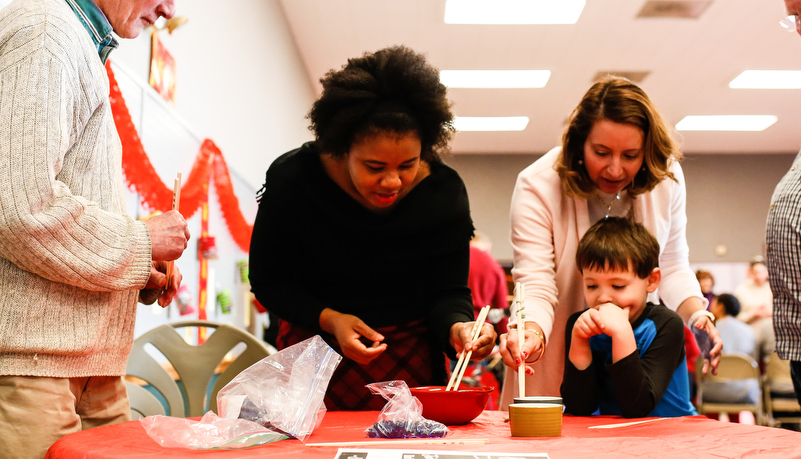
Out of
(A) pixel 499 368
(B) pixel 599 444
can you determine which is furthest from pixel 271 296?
(A) pixel 499 368

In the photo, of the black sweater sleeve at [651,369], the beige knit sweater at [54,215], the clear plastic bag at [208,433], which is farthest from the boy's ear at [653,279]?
the beige knit sweater at [54,215]

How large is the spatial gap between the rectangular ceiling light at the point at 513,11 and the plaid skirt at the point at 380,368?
12.0 feet

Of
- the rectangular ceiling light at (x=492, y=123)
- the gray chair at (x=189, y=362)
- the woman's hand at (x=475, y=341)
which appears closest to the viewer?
the woman's hand at (x=475, y=341)

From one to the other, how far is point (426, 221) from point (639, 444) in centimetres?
79

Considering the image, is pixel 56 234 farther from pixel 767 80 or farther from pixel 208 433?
pixel 767 80

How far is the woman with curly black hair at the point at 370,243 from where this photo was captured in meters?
1.45

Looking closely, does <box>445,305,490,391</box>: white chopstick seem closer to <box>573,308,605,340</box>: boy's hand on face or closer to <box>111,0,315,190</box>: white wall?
<box>573,308,605,340</box>: boy's hand on face

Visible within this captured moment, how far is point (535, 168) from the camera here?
172 cm

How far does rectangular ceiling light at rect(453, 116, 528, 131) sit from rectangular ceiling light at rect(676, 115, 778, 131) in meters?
1.92

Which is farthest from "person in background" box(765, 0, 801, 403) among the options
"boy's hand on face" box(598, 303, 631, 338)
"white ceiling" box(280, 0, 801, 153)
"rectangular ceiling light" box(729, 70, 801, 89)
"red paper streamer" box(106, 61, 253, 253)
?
"rectangular ceiling light" box(729, 70, 801, 89)

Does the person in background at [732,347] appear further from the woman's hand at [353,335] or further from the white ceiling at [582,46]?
the woman's hand at [353,335]

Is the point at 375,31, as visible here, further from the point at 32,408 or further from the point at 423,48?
the point at 32,408

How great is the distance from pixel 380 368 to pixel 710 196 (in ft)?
27.7

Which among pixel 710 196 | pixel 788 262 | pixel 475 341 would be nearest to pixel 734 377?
pixel 788 262
